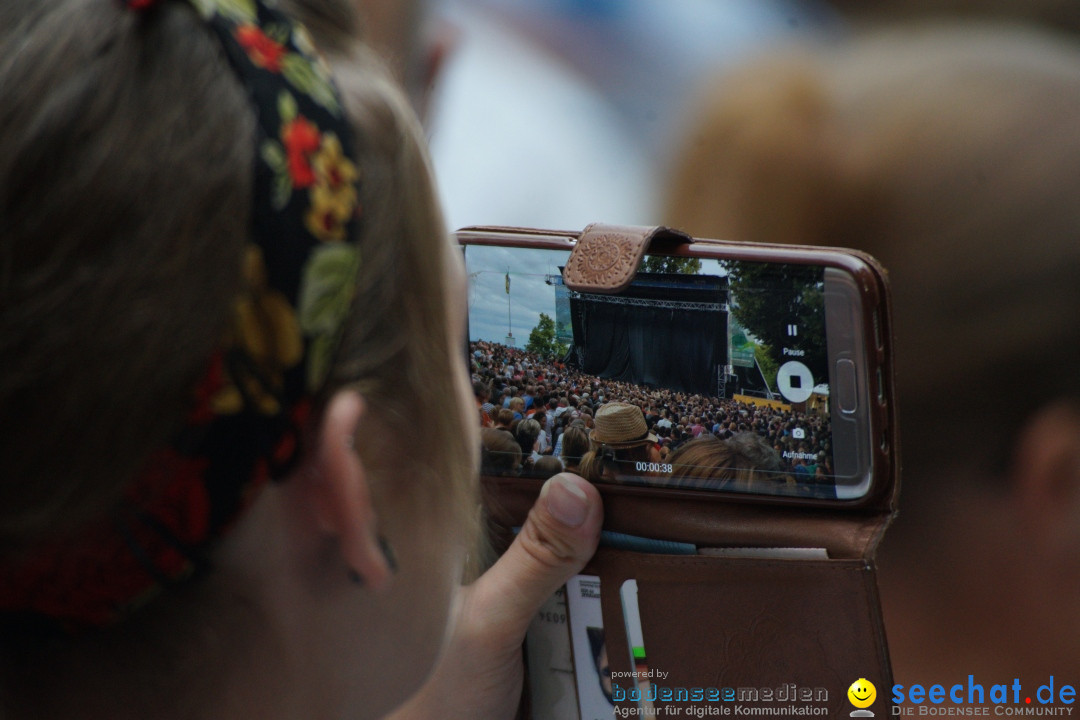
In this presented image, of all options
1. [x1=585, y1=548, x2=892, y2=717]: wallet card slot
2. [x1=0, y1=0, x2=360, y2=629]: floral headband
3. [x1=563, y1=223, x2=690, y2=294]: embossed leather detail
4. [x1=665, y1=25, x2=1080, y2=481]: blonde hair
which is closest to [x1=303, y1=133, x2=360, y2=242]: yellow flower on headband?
[x1=0, y1=0, x2=360, y2=629]: floral headband

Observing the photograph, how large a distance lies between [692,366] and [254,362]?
0.37 meters

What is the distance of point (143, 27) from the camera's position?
0.34 meters

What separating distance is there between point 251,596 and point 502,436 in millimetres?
311

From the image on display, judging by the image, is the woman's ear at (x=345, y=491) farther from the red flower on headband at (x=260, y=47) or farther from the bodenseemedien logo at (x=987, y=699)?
the bodenseemedien logo at (x=987, y=699)

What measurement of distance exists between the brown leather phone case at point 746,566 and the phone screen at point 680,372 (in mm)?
14

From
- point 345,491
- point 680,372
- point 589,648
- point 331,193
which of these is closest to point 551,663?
point 589,648

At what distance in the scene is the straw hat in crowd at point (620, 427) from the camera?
66 cm

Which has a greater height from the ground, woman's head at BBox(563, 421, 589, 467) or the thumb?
woman's head at BBox(563, 421, 589, 467)

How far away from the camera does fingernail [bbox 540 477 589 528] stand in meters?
0.68

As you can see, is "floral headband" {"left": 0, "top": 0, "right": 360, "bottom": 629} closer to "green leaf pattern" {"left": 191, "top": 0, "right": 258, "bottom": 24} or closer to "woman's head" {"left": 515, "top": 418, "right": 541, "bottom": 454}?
"green leaf pattern" {"left": 191, "top": 0, "right": 258, "bottom": 24}

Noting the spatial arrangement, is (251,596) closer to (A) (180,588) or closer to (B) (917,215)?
(A) (180,588)

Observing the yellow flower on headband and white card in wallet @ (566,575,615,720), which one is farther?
white card in wallet @ (566,575,615,720)

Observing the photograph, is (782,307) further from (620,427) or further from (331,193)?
(331,193)

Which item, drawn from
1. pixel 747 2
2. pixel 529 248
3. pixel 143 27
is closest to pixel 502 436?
pixel 529 248
